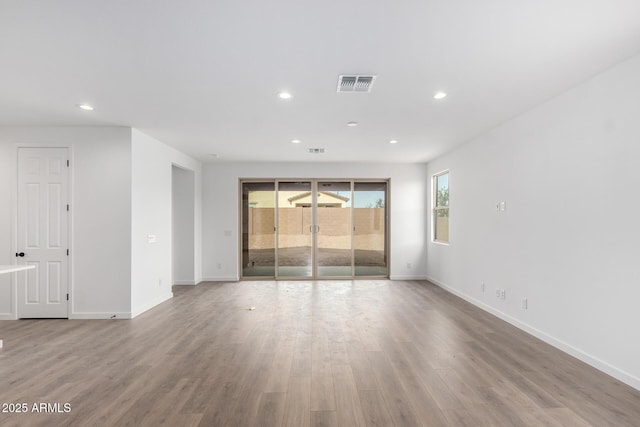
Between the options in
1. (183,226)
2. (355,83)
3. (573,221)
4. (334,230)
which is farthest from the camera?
(334,230)

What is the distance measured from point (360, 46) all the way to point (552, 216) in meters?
2.77

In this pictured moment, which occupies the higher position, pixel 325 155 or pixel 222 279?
pixel 325 155

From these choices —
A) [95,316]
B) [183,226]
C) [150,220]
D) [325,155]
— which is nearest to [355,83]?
[325,155]

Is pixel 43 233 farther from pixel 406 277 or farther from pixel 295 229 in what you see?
pixel 406 277

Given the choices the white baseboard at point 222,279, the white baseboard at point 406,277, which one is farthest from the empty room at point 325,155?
the white baseboard at point 406,277

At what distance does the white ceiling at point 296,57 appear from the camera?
6.77 feet

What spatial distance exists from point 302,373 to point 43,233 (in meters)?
4.17

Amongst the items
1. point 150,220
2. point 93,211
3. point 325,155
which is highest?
point 325,155

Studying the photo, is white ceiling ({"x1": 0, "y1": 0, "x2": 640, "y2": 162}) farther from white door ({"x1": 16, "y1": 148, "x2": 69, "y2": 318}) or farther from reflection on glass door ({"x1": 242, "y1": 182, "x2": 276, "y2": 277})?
reflection on glass door ({"x1": 242, "y1": 182, "x2": 276, "y2": 277})

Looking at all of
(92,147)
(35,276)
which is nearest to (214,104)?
(92,147)

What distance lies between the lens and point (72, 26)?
7.28 ft

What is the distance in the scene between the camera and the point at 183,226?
22.9 ft

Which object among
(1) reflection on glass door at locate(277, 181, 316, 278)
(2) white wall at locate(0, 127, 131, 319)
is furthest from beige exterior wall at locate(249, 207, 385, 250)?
(2) white wall at locate(0, 127, 131, 319)

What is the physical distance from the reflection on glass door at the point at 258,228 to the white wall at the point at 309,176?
0.23 metres
